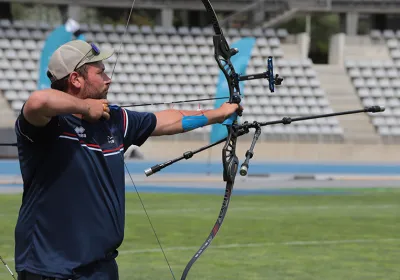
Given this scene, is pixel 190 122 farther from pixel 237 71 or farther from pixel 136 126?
pixel 237 71

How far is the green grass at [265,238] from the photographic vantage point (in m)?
9.55

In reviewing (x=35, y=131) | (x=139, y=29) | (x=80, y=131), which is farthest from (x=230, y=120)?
(x=139, y=29)

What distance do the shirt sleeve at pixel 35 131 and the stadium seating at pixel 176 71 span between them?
86.5 ft

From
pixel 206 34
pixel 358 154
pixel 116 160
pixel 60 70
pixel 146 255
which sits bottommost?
pixel 358 154

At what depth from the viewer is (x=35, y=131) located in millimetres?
4094

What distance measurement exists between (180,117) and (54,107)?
3.34 feet

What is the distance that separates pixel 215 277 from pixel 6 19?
86.7ft

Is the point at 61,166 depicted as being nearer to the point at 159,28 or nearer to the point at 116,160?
the point at 116,160

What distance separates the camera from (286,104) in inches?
1326

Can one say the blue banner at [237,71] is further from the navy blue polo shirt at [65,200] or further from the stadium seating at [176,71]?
the navy blue polo shirt at [65,200]

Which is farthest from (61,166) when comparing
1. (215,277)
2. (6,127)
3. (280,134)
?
(280,134)

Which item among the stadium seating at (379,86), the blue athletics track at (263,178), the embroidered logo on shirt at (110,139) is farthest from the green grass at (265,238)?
the stadium seating at (379,86)

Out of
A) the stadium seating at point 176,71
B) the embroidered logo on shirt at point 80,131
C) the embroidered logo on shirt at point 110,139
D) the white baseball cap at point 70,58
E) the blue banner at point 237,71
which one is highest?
the white baseball cap at point 70,58

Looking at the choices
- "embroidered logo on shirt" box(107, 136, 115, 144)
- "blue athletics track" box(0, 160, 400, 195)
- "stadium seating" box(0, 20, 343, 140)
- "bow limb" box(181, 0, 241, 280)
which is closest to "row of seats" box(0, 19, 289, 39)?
"stadium seating" box(0, 20, 343, 140)
